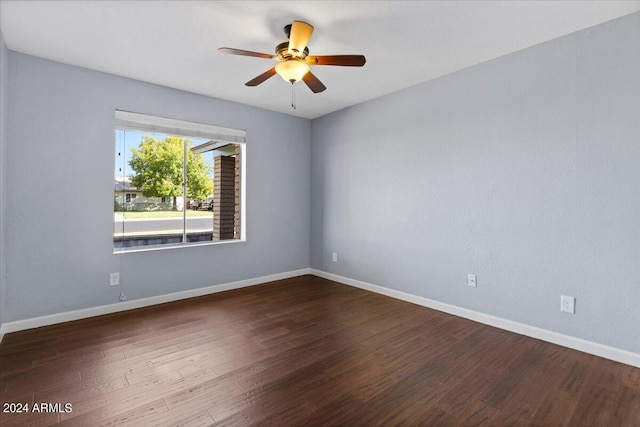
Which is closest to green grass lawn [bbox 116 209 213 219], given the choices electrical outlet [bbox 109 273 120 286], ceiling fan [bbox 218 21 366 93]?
electrical outlet [bbox 109 273 120 286]

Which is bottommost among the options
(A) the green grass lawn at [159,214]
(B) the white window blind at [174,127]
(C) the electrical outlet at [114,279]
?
(C) the electrical outlet at [114,279]

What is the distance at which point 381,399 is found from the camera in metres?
1.85

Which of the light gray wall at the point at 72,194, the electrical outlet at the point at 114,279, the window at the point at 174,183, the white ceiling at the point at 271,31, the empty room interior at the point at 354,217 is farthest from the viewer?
the window at the point at 174,183

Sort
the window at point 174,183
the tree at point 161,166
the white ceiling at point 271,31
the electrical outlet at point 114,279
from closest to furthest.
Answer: the white ceiling at point 271,31 < the electrical outlet at point 114,279 < the window at point 174,183 < the tree at point 161,166

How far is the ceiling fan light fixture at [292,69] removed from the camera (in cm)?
239

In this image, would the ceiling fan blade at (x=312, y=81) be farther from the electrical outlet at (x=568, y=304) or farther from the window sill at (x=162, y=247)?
the electrical outlet at (x=568, y=304)

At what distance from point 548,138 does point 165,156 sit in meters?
3.91

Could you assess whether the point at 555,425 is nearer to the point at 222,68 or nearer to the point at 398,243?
the point at 398,243

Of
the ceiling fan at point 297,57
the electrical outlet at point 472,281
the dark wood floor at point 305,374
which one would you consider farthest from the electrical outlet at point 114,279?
the electrical outlet at point 472,281

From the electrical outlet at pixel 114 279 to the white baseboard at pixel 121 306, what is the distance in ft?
0.70

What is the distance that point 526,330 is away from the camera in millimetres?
2738

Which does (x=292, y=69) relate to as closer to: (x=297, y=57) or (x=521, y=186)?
(x=297, y=57)

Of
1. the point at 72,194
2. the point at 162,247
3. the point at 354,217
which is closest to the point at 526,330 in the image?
the point at 354,217

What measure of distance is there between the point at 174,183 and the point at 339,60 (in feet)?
8.30
